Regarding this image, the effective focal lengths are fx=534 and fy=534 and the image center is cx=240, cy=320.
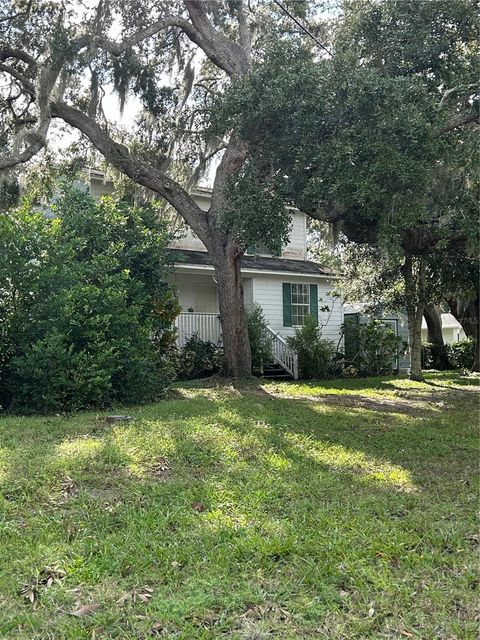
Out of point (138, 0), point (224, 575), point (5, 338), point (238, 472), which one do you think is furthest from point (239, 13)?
point (224, 575)

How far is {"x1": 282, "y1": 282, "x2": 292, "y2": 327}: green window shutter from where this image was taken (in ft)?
60.0

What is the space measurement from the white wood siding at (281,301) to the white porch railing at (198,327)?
2.17m

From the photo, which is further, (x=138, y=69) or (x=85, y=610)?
(x=138, y=69)

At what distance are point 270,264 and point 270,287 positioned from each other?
2.76ft

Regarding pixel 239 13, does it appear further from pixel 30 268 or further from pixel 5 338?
pixel 5 338

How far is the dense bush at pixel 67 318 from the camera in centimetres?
777

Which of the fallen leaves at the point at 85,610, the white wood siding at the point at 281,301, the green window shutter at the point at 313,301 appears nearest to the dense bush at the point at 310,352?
the white wood siding at the point at 281,301

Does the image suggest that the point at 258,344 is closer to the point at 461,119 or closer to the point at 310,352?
the point at 310,352

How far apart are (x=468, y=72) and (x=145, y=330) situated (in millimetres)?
6355

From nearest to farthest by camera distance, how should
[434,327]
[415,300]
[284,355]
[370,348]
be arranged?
[415,300]
[284,355]
[370,348]
[434,327]

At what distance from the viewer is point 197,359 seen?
14500 millimetres

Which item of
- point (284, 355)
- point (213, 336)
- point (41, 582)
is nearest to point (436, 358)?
point (284, 355)

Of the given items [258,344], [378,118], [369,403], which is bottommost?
[369,403]

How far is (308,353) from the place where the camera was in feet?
51.7
